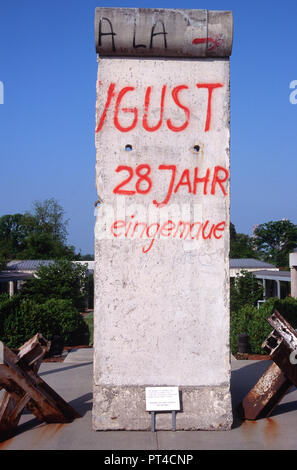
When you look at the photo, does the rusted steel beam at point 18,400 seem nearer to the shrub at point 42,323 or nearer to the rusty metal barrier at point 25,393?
the rusty metal barrier at point 25,393

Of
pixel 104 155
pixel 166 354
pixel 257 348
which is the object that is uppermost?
pixel 104 155

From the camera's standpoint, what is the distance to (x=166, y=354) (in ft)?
15.3

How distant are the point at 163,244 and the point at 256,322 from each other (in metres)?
5.18


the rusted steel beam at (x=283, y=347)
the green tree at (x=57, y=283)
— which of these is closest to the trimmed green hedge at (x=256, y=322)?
the rusted steel beam at (x=283, y=347)

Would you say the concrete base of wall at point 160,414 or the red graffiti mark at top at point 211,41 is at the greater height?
the red graffiti mark at top at point 211,41

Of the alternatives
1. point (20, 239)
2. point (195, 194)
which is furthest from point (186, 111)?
point (20, 239)

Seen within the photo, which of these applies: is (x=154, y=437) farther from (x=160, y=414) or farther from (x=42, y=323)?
(x=42, y=323)

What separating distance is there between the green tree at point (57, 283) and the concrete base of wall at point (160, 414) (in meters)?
9.43

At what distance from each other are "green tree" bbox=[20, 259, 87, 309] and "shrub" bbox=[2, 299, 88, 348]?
11.2ft

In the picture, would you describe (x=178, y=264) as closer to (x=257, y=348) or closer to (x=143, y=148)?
(x=143, y=148)

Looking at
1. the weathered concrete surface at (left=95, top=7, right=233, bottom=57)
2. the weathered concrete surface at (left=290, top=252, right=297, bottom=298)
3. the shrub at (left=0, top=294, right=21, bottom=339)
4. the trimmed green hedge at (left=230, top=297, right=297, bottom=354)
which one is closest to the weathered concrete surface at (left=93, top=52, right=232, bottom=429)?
the weathered concrete surface at (left=95, top=7, right=233, bottom=57)

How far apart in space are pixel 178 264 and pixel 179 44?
7.35 ft

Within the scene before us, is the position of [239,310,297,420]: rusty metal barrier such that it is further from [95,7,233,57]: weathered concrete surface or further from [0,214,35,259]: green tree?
[0,214,35,259]: green tree

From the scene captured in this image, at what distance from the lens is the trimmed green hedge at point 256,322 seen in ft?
29.5
